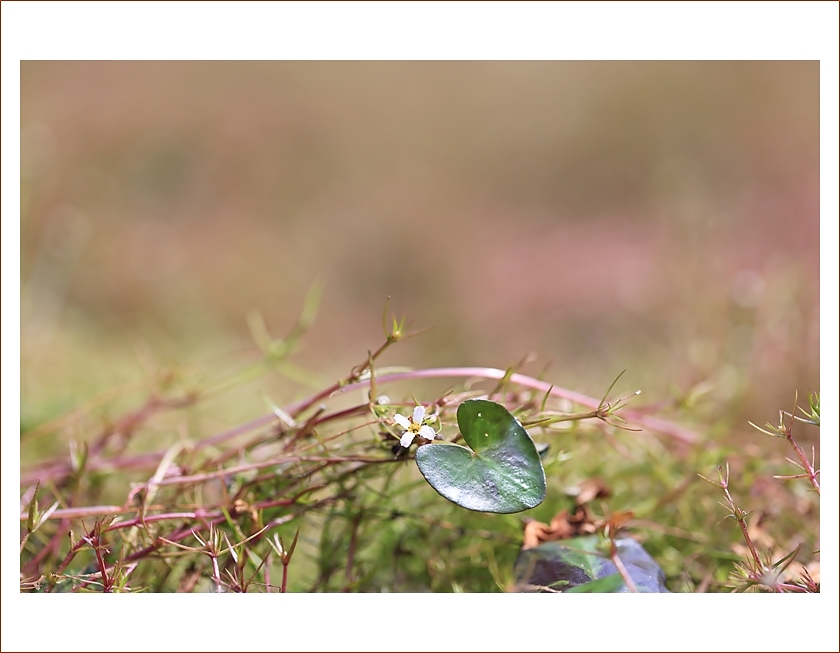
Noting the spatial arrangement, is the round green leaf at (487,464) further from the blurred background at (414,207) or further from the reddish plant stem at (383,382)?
the blurred background at (414,207)

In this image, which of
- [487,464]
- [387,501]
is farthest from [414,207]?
[487,464]

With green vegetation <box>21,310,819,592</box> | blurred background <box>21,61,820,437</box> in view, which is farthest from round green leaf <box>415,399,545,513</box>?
blurred background <box>21,61,820,437</box>

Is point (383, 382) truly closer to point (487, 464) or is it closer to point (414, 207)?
point (487, 464)

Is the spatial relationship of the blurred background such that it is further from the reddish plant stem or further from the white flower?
the white flower

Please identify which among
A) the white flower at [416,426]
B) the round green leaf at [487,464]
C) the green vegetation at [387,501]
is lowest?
the green vegetation at [387,501]

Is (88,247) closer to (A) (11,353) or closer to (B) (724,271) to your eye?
(A) (11,353)

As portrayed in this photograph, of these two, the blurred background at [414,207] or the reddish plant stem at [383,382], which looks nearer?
the reddish plant stem at [383,382]

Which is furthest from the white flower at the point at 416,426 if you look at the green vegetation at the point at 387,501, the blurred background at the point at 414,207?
the blurred background at the point at 414,207
